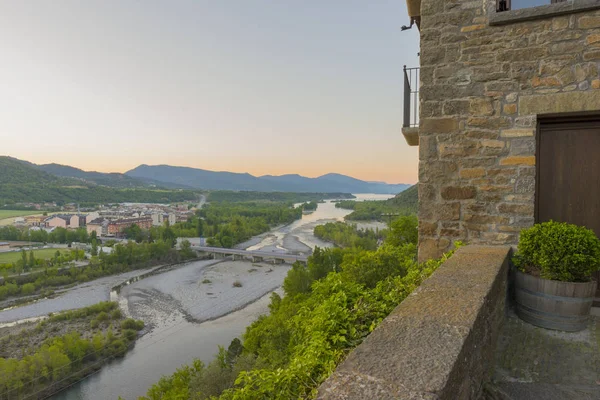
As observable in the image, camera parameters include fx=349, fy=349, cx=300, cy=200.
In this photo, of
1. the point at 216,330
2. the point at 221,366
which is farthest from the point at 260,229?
the point at 221,366

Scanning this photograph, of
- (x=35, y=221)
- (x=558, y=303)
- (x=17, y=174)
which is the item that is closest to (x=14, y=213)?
(x=35, y=221)

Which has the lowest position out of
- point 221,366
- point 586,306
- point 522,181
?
point 221,366

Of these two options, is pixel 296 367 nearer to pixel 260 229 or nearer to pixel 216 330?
pixel 216 330

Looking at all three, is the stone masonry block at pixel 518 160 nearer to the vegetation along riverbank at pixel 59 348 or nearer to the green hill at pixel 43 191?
the vegetation along riverbank at pixel 59 348

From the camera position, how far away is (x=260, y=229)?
82250mm

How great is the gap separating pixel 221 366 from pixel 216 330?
11.0 m

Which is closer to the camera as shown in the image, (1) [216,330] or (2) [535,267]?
(2) [535,267]

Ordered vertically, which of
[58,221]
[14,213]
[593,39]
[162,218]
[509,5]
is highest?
[509,5]

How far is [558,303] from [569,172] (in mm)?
1535

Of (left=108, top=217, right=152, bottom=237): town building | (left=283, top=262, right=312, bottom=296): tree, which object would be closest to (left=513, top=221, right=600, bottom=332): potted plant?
(left=283, top=262, right=312, bottom=296): tree

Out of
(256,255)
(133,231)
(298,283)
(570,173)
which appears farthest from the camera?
(133,231)

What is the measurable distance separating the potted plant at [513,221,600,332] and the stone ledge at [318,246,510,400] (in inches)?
34.9

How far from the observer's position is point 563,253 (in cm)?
292

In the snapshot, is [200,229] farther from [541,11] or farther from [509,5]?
[541,11]
